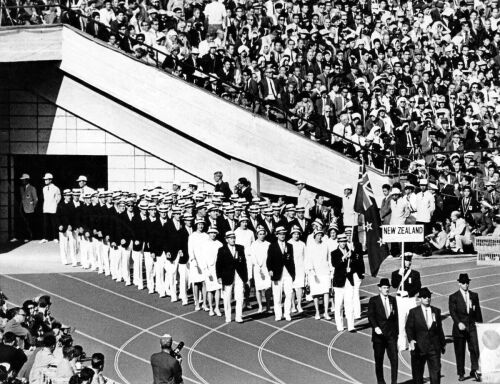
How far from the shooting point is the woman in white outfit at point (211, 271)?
26.8 meters

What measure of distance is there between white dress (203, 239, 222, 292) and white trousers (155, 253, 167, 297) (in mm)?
1347

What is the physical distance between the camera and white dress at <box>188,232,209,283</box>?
88.5 feet

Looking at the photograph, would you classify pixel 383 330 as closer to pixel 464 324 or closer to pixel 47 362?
pixel 464 324

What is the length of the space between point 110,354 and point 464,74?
16.3 m

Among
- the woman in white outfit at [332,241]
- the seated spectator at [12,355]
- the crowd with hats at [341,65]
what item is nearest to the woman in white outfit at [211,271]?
the woman in white outfit at [332,241]

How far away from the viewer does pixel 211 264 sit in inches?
1057

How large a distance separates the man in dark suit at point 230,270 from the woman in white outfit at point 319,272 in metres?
1.22

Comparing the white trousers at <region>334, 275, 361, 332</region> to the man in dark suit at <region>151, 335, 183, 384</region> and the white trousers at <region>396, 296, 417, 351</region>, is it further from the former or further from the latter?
the man in dark suit at <region>151, 335, 183, 384</region>

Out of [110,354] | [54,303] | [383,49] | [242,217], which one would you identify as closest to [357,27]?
[383,49]

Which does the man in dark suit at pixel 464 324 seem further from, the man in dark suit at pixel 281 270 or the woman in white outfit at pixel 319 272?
the man in dark suit at pixel 281 270

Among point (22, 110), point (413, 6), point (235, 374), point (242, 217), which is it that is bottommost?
point (235, 374)

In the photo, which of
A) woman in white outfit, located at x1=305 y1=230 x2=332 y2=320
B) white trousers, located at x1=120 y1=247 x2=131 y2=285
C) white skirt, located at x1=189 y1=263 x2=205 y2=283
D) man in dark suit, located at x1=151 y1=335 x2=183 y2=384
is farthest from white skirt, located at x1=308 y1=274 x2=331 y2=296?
man in dark suit, located at x1=151 y1=335 x2=183 y2=384

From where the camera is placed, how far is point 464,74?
37375 mm

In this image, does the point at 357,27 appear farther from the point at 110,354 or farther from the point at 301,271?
the point at 110,354
